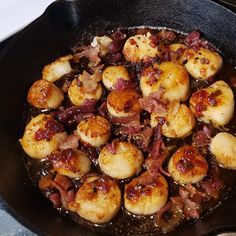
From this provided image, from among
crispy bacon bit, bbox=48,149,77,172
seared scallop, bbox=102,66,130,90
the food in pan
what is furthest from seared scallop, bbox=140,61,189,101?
crispy bacon bit, bbox=48,149,77,172

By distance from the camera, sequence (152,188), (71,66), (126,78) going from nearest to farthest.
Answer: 1. (152,188)
2. (126,78)
3. (71,66)

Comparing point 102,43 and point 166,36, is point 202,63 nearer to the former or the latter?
point 166,36

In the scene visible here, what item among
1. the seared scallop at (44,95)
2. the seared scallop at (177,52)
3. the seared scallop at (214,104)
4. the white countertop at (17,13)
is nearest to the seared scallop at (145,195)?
the seared scallop at (214,104)

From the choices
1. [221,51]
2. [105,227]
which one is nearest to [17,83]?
[105,227]

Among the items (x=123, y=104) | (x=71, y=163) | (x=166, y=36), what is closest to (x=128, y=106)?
(x=123, y=104)

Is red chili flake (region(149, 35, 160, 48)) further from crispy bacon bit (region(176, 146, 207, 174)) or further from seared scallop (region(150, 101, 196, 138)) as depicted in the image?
crispy bacon bit (region(176, 146, 207, 174))

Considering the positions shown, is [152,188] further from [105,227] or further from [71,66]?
[71,66]
